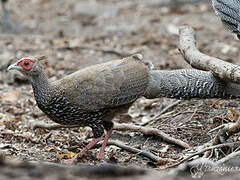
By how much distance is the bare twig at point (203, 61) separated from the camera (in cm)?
480

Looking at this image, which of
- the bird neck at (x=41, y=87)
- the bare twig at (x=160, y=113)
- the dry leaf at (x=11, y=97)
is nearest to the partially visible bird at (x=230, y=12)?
the bare twig at (x=160, y=113)

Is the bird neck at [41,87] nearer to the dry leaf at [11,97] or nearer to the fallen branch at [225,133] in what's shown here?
the fallen branch at [225,133]

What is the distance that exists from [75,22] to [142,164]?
902 cm

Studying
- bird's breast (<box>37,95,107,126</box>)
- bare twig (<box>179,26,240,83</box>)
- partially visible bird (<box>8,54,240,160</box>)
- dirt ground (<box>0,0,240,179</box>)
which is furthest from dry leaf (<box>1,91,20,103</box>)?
bare twig (<box>179,26,240,83</box>)

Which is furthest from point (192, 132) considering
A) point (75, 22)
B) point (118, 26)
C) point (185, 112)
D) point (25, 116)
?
point (75, 22)

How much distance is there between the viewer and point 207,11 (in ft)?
44.2

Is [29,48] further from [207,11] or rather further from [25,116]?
[207,11]

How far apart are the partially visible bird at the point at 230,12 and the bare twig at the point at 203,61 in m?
0.47

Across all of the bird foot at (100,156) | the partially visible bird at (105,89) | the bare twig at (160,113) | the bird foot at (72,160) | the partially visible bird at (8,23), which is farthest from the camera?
the partially visible bird at (8,23)

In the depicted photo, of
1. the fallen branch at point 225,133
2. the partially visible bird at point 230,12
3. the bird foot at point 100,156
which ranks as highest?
the partially visible bird at point 230,12

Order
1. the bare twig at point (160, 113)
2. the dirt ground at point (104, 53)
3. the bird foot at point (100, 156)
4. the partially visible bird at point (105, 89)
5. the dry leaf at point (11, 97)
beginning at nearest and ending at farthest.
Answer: the partially visible bird at point (105, 89) → the bird foot at point (100, 156) → the dirt ground at point (104, 53) → the bare twig at point (160, 113) → the dry leaf at point (11, 97)

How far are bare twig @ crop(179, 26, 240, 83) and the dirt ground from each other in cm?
73

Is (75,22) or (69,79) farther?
(75,22)

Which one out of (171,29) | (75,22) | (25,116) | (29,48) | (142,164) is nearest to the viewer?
(142,164)
